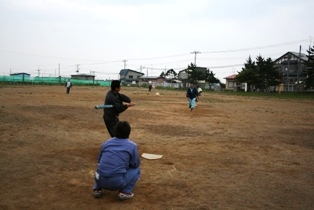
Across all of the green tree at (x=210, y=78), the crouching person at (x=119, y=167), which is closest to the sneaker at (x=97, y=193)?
the crouching person at (x=119, y=167)

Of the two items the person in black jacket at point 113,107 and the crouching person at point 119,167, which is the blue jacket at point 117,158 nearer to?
the crouching person at point 119,167

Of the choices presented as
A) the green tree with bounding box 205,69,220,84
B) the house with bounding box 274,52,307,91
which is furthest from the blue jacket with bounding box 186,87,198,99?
the green tree with bounding box 205,69,220,84

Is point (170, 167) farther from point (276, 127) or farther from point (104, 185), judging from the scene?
point (276, 127)

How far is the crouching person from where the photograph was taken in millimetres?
4320

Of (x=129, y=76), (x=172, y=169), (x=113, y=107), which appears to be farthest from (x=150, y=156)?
(x=129, y=76)

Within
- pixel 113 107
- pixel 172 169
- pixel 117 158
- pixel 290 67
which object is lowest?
pixel 172 169

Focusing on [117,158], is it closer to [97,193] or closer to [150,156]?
[97,193]

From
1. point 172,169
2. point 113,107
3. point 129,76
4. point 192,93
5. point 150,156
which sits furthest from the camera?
point 129,76

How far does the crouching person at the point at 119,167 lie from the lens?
14.2ft

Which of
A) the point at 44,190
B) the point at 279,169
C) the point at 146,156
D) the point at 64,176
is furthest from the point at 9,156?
the point at 279,169

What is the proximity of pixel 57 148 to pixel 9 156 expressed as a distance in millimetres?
1240

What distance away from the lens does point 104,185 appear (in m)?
4.37

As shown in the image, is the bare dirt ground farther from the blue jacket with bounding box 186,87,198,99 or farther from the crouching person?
the blue jacket with bounding box 186,87,198,99

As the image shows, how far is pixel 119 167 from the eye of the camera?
170 inches
